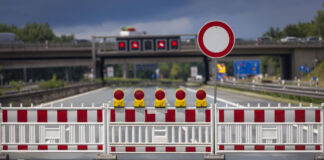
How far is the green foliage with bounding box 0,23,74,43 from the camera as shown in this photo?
14526 centimetres

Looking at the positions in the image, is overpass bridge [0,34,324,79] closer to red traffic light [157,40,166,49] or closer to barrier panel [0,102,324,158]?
red traffic light [157,40,166,49]

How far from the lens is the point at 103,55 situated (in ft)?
207

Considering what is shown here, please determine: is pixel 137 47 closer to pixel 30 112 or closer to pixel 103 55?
pixel 103 55

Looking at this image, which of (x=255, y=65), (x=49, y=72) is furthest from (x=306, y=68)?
(x=49, y=72)

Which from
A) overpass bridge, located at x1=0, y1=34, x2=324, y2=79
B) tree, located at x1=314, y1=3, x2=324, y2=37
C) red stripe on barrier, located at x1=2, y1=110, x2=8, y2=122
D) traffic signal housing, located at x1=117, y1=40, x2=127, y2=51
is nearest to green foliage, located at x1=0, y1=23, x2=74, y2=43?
overpass bridge, located at x1=0, y1=34, x2=324, y2=79

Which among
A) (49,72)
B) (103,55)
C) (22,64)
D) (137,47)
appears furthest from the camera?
(49,72)

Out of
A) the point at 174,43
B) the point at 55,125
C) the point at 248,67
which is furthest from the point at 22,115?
the point at 248,67

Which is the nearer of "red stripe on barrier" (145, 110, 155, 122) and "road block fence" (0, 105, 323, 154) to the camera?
"road block fence" (0, 105, 323, 154)

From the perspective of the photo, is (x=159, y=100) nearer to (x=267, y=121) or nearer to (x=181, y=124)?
(x=181, y=124)

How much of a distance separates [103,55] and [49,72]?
271ft

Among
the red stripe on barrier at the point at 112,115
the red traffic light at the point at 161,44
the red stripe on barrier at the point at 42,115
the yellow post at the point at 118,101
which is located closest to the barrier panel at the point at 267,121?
the yellow post at the point at 118,101

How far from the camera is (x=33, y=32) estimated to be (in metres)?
149

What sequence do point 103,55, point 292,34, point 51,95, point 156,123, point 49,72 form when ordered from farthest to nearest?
point 49,72 < point 292,34 < point 103,55 < point 51,95 < point 156,123

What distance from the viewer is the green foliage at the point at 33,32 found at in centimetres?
14526
